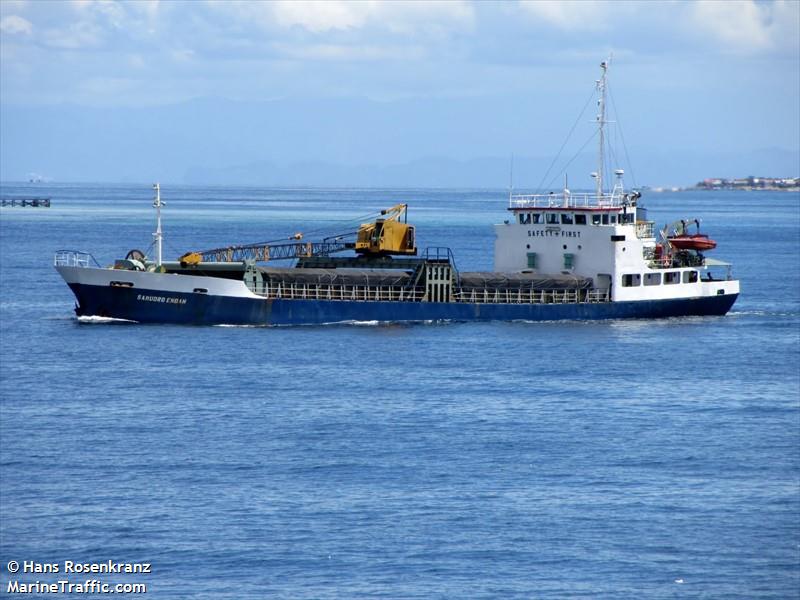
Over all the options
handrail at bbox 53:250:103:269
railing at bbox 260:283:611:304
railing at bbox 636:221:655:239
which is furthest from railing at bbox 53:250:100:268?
railing at bbox 636:221:655:239

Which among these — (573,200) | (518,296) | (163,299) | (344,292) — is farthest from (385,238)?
(163,299)

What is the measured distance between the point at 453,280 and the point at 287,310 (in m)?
7.98

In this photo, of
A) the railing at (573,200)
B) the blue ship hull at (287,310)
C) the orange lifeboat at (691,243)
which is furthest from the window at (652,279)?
the railing at (573,200)

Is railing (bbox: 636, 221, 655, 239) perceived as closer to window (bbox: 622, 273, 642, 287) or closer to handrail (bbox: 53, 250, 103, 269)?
window (bbox: 622, 273, 642, 287)

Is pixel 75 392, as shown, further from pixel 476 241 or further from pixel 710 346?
pixel 476 241

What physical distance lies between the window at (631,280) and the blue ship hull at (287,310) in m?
1.30

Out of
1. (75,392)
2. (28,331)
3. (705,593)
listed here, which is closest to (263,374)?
(75,392)

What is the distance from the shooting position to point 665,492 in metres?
35.4

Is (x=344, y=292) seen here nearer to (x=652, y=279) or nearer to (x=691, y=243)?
(x=652, y=279)

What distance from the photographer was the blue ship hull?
206 ft

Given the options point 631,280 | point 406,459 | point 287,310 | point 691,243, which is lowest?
point 406,459

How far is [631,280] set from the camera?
226ft

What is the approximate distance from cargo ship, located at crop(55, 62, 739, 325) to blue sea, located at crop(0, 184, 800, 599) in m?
1.29

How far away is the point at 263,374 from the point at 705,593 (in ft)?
85.8
